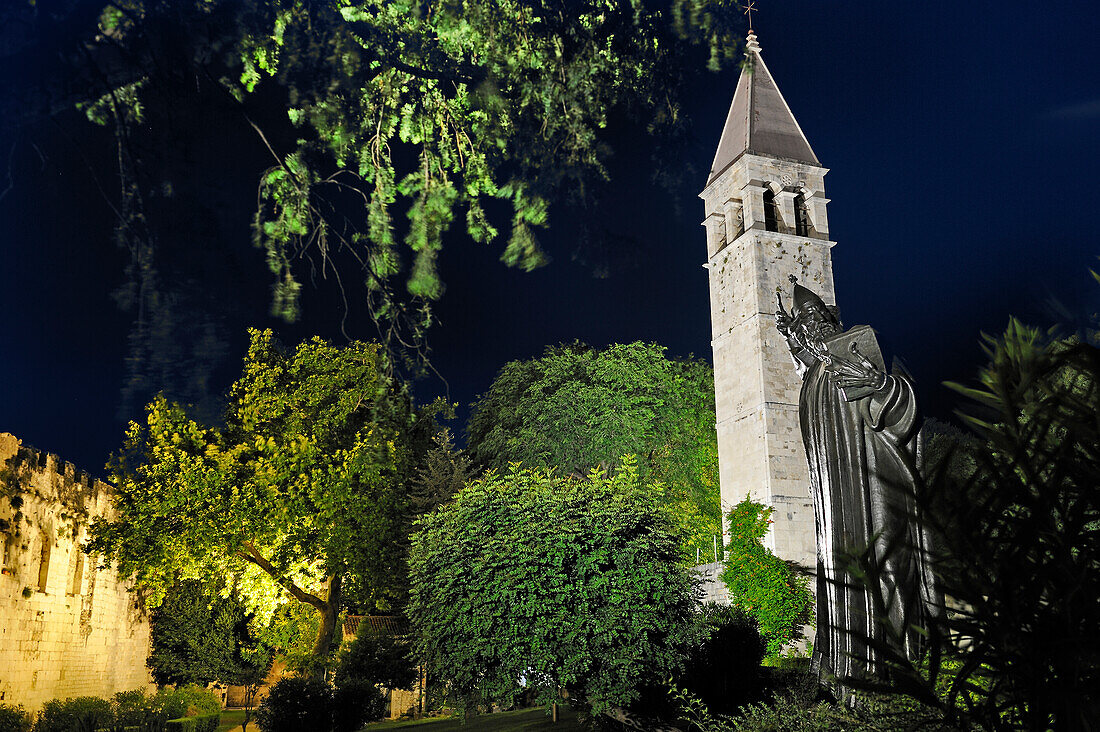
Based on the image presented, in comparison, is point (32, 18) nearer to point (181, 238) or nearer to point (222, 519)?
point (181, 238)

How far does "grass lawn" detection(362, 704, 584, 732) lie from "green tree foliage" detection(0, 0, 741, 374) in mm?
10282

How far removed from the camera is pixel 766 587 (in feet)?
81.1

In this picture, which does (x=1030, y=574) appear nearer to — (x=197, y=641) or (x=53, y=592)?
(x=53, y=592)

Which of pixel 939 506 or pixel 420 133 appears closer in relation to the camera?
pixel 939 506

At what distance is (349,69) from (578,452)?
27628 millimetres

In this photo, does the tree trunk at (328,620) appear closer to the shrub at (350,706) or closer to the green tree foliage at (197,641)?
the green tree foliage at (197,641)

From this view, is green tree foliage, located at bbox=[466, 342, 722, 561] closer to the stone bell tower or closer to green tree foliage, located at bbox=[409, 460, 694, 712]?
the stone bell tower

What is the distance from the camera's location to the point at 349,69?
4.78m

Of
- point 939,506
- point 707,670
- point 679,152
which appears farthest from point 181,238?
point 707,670

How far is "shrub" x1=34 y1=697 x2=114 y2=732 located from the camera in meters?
17.1

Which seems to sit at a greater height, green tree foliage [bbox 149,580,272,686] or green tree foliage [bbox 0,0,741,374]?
green tree foliage [bbox 0,0,741,374]

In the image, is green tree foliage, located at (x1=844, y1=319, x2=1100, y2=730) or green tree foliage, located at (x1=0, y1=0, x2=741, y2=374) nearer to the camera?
green tree foliage, located at (x1=844, y1=319, x2=1100, y2=730)

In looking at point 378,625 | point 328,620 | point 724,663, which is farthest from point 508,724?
point 378,625

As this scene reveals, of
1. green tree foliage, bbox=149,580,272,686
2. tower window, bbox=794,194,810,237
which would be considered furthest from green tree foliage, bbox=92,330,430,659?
tower window, bbox=794,194,810,237
